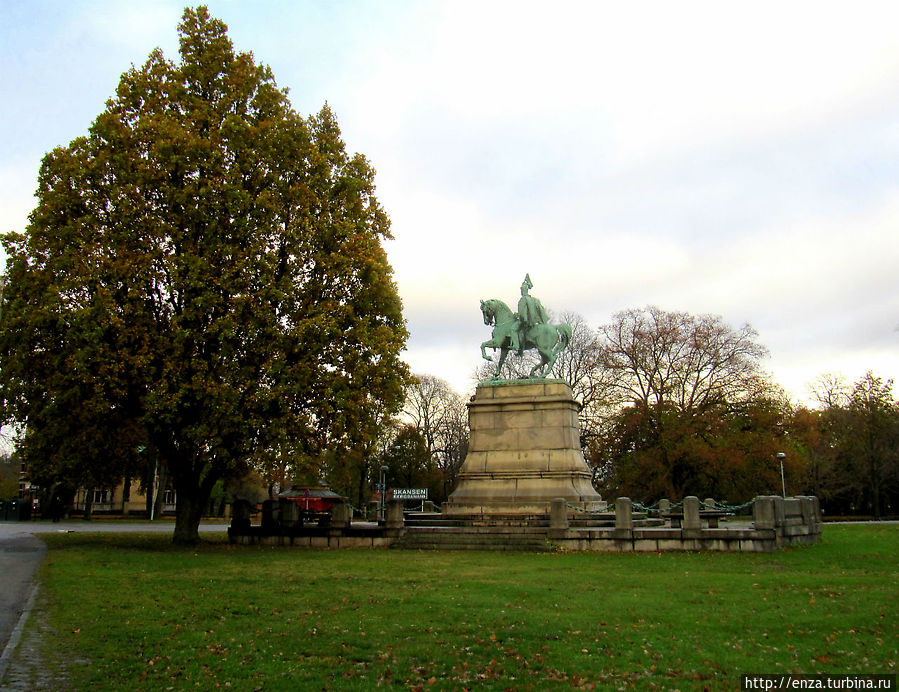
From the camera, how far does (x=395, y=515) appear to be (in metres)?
24.1

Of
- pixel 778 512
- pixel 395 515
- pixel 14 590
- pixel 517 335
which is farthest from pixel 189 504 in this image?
pixel 778 512

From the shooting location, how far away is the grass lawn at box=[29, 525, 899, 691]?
7.58 meters

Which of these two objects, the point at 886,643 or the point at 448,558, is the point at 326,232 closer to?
the point at 448,558

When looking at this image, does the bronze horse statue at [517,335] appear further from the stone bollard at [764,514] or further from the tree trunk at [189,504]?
the tree trunk at [189,504]

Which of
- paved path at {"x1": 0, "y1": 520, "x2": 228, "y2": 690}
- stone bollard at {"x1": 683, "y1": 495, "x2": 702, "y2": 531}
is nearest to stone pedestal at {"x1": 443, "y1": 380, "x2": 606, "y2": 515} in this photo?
stone bollard at {"x1": 683, "y1": 495, "x2": 702, "y2": 531}

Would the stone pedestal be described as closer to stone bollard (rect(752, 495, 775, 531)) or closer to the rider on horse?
the rider on horse

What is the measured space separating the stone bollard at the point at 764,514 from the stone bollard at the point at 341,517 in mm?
12525

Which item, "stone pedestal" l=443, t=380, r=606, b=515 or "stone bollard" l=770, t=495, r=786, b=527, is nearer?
"stone bollard" l=770, t=495, r=786, b=527

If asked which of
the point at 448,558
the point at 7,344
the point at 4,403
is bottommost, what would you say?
the point at 448,558

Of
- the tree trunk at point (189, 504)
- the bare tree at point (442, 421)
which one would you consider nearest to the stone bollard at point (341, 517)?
the tree trunk at point (189, 504)

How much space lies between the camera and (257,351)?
21.8 meters

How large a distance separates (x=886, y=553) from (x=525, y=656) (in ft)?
52.7

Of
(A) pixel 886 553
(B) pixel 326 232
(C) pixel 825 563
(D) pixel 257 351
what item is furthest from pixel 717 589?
(B) pixel 326 232

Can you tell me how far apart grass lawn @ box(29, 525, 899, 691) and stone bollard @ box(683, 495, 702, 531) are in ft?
10.8
